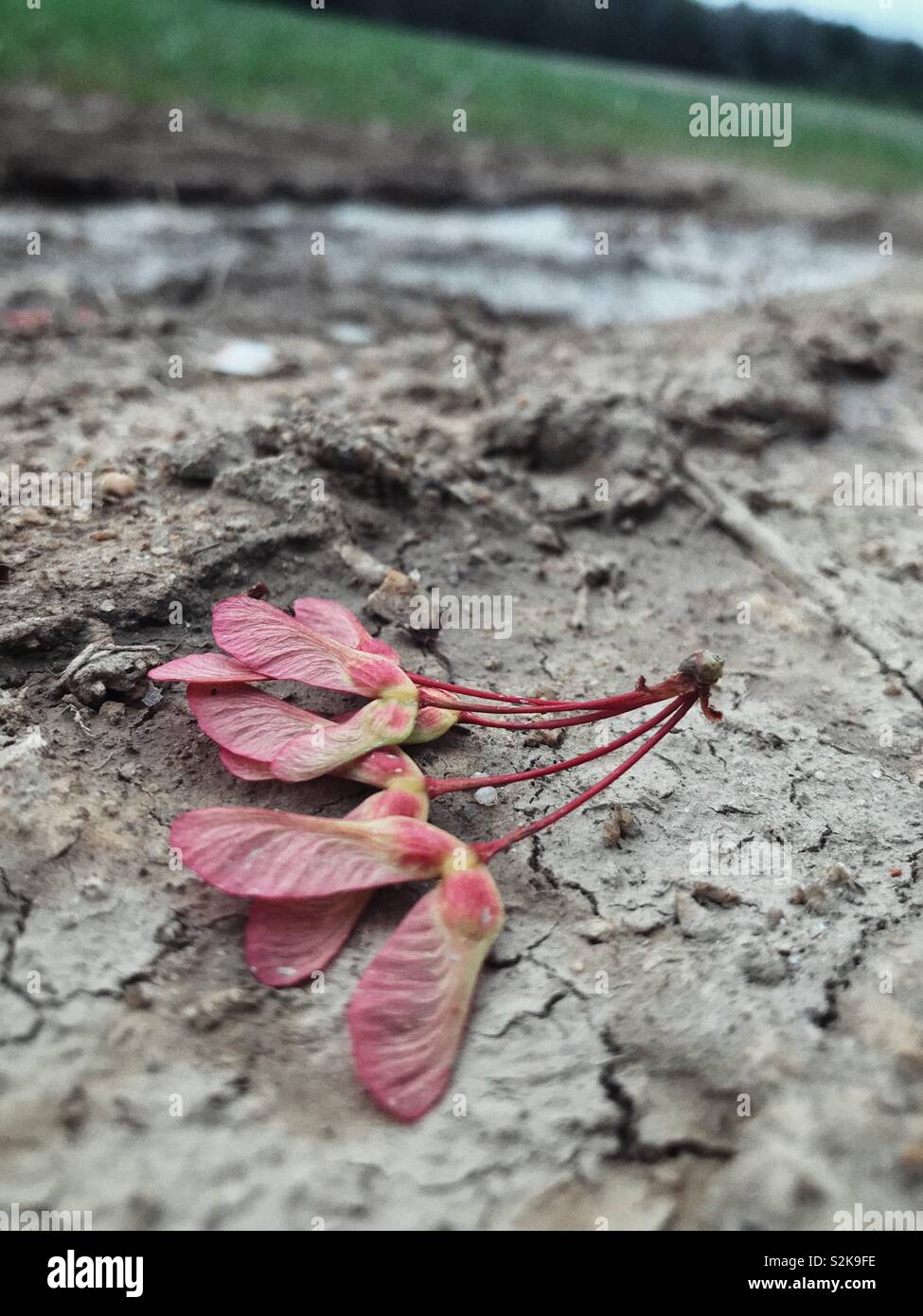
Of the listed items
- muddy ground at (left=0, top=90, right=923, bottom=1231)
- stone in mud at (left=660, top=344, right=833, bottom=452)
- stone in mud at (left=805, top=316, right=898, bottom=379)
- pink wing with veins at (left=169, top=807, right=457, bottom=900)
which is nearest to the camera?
muddy ground at (left=0, top=90, right=923, bottom=1231)

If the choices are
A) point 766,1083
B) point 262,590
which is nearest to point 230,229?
point 262,590

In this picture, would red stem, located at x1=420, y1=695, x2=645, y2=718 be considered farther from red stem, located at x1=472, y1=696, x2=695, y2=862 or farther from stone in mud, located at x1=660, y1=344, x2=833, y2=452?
stone in mud, located at x1=660, y1=344, x2=833, y2=452

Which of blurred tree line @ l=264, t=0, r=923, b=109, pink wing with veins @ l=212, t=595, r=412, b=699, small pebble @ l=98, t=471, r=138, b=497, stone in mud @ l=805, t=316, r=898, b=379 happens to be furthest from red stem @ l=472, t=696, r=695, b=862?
blurred tree line @ l=264, t=0, r=923, b=109

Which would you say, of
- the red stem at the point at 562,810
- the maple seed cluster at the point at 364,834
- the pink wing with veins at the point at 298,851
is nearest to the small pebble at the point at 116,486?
the maple seed cluster at the point at 364,834

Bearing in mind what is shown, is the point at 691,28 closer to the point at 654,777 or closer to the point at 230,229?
the point at 230,229

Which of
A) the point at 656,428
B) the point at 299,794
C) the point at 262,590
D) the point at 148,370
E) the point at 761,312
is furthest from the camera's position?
the point at 761,312
